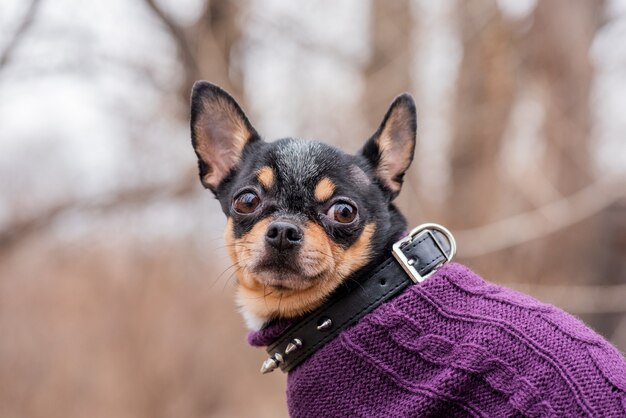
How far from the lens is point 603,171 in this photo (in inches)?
276

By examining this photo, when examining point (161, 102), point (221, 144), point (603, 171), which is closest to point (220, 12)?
point (161, 102)

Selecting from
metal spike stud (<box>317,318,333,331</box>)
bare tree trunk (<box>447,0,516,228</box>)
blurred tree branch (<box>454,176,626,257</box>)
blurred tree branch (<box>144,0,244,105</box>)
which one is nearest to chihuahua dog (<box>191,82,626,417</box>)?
metal spike stud (<box>317,318,333,331</box>)

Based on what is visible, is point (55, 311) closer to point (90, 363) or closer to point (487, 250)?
point (90, 363)

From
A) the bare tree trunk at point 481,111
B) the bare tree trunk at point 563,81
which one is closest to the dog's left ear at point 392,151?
the bare tree trunk at point 481,111

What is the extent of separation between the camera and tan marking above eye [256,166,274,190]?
2.37 m

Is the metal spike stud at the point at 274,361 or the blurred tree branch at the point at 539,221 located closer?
the metal spike stud at the point at 274,361

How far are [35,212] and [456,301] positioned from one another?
16.8ft

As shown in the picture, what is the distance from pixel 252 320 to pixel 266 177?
66 centimetres

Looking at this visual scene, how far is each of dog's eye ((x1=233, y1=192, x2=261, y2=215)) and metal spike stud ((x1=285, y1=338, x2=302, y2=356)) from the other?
0.56 metres

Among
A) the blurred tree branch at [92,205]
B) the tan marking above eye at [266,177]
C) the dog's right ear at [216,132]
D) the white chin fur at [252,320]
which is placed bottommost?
the white chin fur at [252,320]

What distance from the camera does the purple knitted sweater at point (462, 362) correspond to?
1898 millimetres

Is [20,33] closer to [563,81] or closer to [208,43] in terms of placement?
[208,43]

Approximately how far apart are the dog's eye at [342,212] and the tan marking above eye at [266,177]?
279mm

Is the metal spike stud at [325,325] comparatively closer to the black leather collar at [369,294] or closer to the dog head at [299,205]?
the black leather collar at [369,294]
